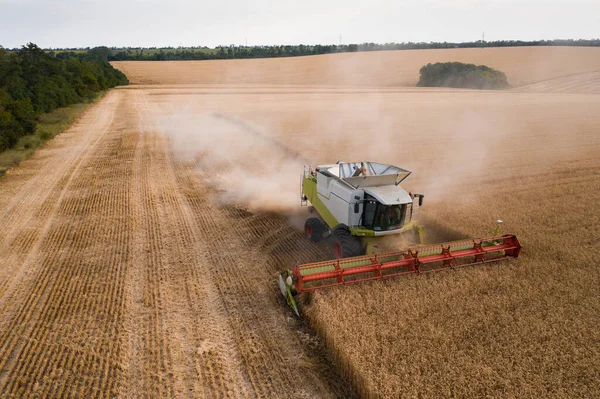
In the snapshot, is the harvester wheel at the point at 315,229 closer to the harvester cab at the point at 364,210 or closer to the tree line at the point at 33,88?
the harvester cab at the point at 364,210

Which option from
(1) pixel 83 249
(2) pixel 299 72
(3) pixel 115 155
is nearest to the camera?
(1) pixel 83 249

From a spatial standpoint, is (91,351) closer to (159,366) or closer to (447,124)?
(159,366)

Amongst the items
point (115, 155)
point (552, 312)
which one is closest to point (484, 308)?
point (552, 312)

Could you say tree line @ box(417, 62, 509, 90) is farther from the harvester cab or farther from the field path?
the harvester cab

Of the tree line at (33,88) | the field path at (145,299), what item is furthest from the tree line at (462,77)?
the field path at (145,299)

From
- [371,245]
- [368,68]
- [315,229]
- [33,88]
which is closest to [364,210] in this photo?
[371,245]

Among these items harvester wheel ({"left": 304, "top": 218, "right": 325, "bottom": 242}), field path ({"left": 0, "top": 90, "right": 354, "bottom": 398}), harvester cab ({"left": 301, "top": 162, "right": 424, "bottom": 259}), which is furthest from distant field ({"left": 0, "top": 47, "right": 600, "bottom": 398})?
harvester cab ({"left": 301, "top": 162, "right": 424, "bottom": 259})
